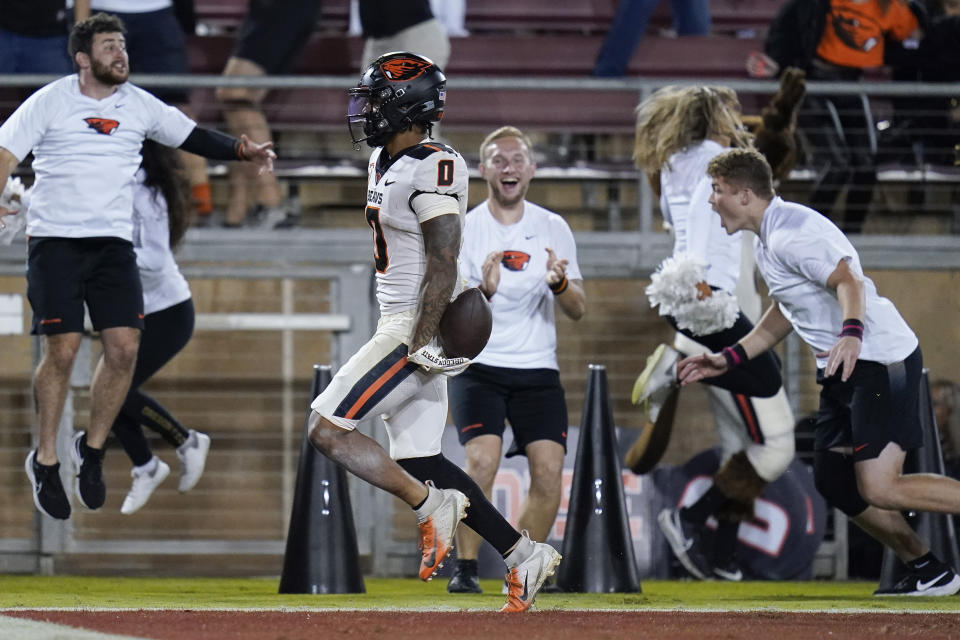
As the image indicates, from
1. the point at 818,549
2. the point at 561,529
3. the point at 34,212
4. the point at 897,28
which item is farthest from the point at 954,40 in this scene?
the point at 34,212

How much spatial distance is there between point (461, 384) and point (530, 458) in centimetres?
50

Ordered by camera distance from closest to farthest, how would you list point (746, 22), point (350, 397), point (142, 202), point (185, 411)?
point (350, 397), point (142, 202), point (185, 411), point (746, 22)

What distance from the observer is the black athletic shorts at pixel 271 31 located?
8.85 meters

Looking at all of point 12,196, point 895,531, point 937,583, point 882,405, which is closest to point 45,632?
point 12,196

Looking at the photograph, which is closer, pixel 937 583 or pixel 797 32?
pixel 937 583

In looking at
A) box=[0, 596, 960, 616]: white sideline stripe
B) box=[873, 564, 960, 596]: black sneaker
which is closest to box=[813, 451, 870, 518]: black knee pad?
box=[873, 564, 960, 596]: black sneaker

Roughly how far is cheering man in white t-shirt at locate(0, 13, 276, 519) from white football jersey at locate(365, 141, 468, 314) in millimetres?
1862

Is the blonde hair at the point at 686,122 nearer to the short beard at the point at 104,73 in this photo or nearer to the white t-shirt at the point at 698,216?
the white t-shirt at the point at 698,216

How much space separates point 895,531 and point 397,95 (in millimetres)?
3139

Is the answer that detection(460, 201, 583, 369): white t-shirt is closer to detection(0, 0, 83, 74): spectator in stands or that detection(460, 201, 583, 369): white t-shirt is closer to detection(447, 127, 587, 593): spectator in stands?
detection(447, 127, 587, 593): spectator in stands

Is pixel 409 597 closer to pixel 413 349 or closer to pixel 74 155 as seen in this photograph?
pixel 413 349

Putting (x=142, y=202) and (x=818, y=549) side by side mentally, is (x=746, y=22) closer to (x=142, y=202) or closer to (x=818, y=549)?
(x=818, y=549)

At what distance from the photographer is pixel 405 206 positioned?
517 cm

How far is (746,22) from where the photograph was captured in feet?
34.5
